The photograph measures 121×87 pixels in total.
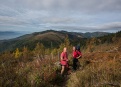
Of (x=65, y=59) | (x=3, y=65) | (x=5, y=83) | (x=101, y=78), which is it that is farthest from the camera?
(x=65, y=59)

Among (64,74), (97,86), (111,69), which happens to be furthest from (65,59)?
(97,86)

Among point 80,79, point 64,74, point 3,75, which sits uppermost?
point 3,75

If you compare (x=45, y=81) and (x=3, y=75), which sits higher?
(x=3, y=75)

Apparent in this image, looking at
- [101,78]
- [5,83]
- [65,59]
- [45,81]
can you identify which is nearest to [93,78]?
[101,78]

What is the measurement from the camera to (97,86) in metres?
5.75

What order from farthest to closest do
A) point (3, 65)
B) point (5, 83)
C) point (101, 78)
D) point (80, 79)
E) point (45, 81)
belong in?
point (45, 81), point (80, 79), point (101, 78), point (3, 65), point (5, 83)

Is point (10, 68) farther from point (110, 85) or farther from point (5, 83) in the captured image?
point (110, 85)

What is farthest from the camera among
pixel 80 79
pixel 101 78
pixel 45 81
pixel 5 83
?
pixel 45 81

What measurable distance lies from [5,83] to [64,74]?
19.0ft

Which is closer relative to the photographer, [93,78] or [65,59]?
[93,78]

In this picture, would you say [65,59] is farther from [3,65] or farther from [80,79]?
[3,65]

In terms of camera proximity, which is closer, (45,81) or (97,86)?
(97,86)

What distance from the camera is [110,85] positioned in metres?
5.57

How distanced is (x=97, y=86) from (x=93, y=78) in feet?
2.87
